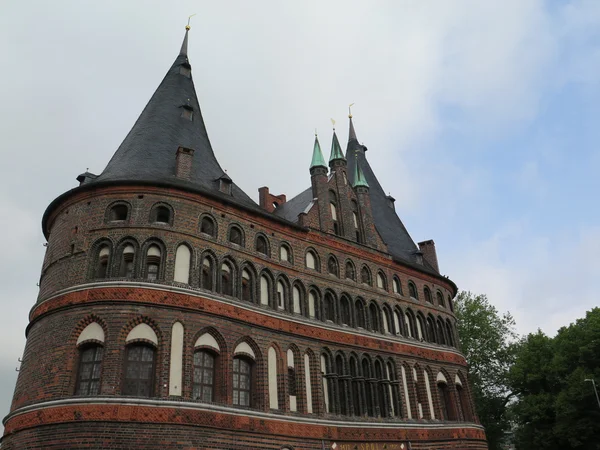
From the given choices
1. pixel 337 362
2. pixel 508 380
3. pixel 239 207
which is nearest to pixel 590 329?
pixel 508 380

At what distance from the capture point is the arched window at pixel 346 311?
26.4 meters

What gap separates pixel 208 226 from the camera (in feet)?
73.7

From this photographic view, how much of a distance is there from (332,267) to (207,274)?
303 inches

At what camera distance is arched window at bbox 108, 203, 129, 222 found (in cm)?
2114

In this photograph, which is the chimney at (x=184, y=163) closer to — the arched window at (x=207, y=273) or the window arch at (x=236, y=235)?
the window arch at (x=236, y=235)

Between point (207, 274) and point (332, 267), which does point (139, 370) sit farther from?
point (332, 267)

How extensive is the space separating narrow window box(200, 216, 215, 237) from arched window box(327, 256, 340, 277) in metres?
6.95

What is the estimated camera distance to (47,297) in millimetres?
20422

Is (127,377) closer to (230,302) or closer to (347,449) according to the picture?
(230,302)

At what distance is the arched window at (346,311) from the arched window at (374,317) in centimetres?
153

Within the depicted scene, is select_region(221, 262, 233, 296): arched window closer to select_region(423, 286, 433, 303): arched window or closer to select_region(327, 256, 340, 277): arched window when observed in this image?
select_region(327, 256, 340, 277): arched window

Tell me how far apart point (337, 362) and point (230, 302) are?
6.69 meters

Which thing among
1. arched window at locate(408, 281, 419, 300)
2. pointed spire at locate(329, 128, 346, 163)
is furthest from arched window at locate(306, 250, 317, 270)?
arched window at locate(408, 281, 419, 300)

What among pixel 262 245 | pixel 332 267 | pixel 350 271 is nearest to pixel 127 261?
pixel 262 245
